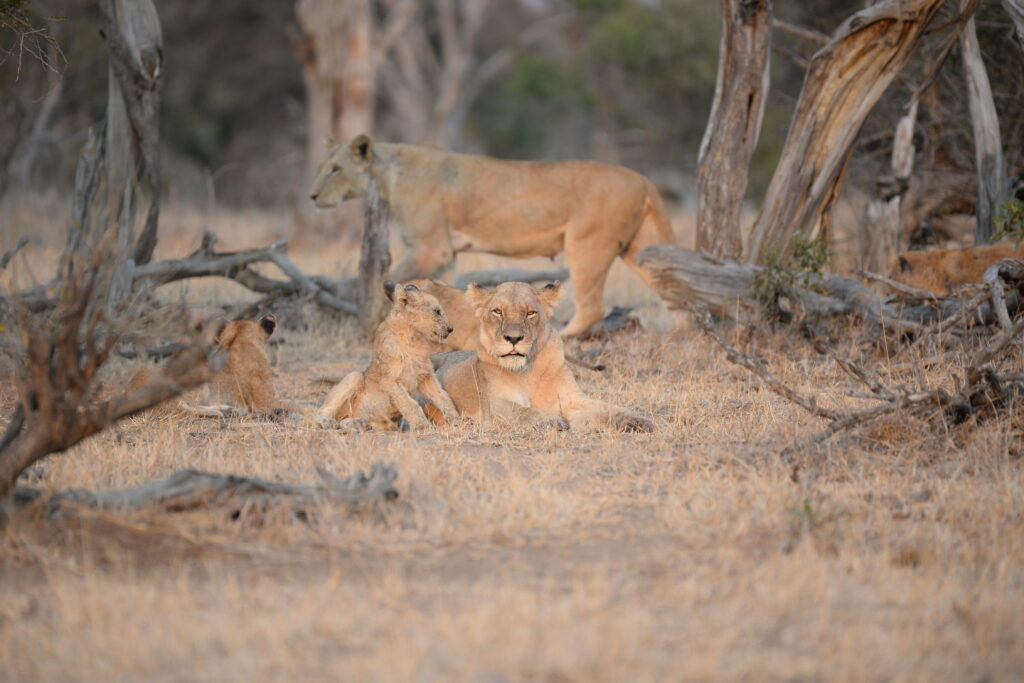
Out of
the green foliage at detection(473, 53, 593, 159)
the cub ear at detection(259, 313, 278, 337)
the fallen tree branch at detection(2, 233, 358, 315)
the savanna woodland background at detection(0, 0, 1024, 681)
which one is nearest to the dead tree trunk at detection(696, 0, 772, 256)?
the savanna woodland background at detection(0, 0, 1024, 681)

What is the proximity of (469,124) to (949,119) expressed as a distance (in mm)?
21690

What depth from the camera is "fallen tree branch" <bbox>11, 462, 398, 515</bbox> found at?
3.86 m

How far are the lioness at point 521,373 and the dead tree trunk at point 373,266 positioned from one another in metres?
2.92

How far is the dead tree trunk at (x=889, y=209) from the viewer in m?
9.48

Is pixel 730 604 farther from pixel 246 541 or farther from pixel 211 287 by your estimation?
pixel 211 287

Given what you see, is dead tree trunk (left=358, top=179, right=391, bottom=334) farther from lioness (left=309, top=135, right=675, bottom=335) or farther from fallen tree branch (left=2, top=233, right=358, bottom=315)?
fallen tree branch (left=2, top=233, right=358, bottom=315)

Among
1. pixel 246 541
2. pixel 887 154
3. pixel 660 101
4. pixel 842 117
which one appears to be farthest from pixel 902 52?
pixel 660 101

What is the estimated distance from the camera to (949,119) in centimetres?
1098

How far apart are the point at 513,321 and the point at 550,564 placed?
Result: 2.17 meters

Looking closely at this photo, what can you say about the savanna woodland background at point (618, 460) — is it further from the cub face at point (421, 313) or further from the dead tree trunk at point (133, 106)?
the cub face at point (421, 313)

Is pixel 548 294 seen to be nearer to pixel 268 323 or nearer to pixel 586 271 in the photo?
pixel 268 323

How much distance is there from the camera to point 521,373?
19.2 feet

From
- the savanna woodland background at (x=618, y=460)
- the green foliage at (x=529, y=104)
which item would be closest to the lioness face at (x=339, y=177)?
the savanna woodland background at (x=618, y=460)

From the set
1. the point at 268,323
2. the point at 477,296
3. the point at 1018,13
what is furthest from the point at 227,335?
the point at 1018,13
